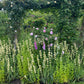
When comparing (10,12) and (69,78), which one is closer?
(69,78)

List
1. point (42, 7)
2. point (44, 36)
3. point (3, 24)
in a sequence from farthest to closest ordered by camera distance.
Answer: point (3, 24), point (42, 7), point (44, 36)

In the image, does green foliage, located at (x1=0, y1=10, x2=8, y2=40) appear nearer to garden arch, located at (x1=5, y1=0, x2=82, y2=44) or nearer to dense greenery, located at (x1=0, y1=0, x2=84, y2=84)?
dense greenery, located at (x1=0, y1=0, x2=84, y2=84)

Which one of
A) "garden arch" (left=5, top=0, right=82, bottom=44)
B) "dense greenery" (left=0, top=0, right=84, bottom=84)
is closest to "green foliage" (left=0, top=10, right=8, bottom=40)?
"dense greenery" (left=0, top=0, right=84, bottom=84)

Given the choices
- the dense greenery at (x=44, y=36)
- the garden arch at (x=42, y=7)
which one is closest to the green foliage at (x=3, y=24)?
the dense greenery at (x=44, y=36)

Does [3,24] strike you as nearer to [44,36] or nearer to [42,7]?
[42,7]

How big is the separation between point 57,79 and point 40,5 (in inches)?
115

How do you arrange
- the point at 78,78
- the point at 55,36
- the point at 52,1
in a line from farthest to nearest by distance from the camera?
the point at 52,1 < the point at 55,36 < the point at 78,78

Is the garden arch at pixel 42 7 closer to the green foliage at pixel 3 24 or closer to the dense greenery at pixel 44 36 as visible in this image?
the dense greenery at pixel 44 36

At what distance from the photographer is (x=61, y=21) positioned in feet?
14.7

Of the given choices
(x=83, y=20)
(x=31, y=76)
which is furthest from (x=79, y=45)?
(x=31, y=76)

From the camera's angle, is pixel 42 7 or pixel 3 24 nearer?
pixel 42 7

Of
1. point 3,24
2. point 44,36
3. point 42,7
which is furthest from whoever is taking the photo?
point 3,24

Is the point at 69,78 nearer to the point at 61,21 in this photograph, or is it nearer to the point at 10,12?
the point at 61,21

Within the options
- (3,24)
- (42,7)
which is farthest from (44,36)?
(3,24)
